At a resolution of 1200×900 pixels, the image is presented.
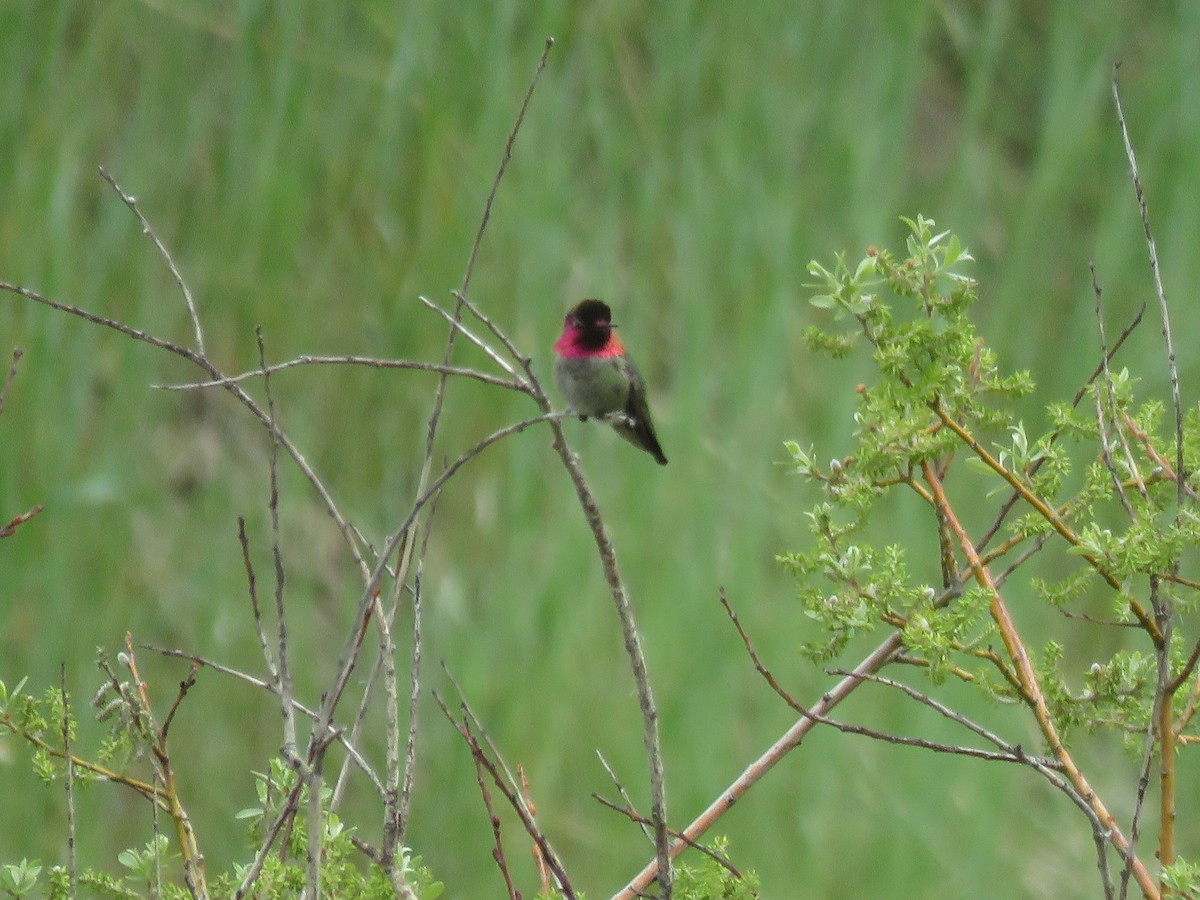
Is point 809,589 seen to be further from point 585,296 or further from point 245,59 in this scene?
point 245,59

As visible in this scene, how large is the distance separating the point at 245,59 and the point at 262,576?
1.70m

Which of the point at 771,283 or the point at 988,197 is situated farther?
the point at 988,197

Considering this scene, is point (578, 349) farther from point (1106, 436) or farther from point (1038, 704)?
point (1038, 704)

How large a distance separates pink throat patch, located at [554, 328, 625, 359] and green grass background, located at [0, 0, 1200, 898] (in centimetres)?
93

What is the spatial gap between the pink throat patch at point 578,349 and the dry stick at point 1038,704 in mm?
2292

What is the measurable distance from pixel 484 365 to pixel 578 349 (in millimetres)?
1125

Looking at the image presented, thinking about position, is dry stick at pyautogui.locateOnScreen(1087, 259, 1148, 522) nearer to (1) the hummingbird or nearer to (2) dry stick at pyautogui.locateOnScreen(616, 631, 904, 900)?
(2) dry stick at pyautogui.locateOnScreen(616, 631, 904, 900)

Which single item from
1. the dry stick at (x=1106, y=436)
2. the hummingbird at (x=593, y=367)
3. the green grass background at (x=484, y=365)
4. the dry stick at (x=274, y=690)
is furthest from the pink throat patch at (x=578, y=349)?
the dry stick at (x=1106, y=436)

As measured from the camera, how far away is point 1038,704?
1771mm

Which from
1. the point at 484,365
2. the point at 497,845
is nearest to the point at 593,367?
the point at 484,365

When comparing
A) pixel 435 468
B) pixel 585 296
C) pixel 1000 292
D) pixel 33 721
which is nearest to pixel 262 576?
pixel 435 468

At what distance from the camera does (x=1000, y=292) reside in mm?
6035

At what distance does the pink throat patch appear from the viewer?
13.8 ft

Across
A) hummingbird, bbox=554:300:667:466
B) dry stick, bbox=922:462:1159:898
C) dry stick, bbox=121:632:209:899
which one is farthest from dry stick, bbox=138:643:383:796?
hummingbird, bbox=554:300:667:466
